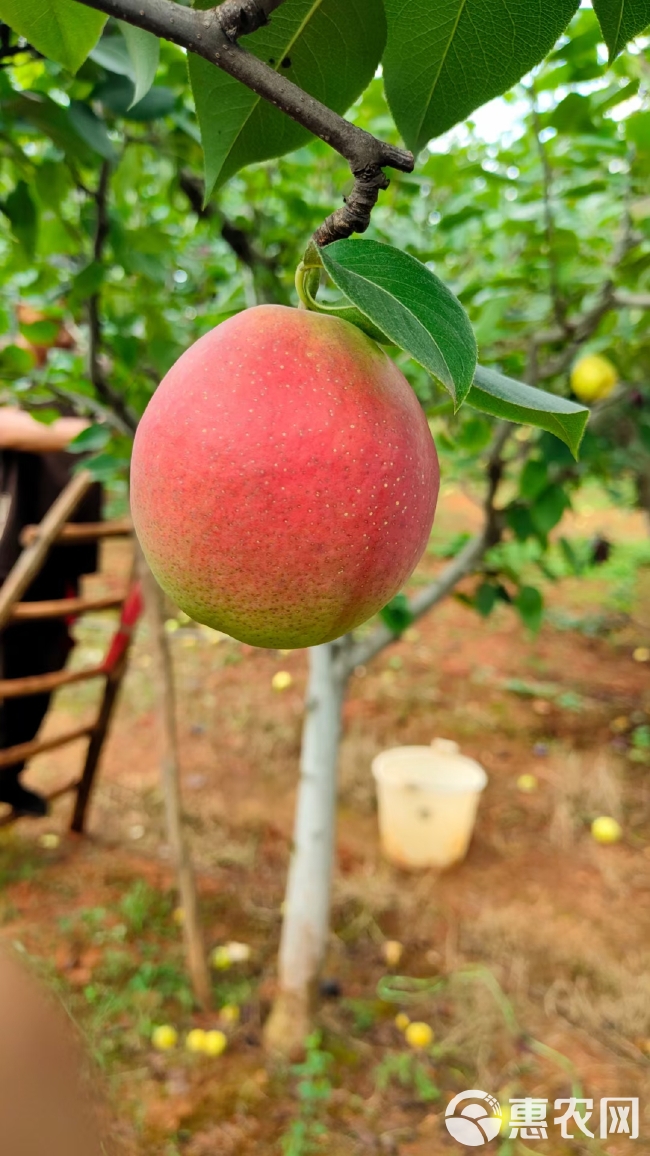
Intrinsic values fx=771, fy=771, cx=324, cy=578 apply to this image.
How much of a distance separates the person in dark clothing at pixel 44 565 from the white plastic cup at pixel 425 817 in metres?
1.37

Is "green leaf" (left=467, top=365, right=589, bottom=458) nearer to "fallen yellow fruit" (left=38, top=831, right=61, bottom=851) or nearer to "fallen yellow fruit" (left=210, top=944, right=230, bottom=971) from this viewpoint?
"fallen yellow fruit" (left=210, top=944, right=230, bottom=971)

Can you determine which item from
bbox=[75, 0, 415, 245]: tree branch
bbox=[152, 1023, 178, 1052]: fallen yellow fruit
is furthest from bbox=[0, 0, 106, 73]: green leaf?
bbox=[152, 1023, 178, 1052]: fallen yellow fruit

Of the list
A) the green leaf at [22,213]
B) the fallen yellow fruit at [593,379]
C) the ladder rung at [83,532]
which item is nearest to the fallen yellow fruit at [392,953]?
the ladder rung at [83,532]

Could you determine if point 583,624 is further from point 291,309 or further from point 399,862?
point 291,309

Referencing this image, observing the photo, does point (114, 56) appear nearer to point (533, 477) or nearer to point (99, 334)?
point (99, 334)

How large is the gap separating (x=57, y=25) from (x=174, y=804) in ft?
7.34

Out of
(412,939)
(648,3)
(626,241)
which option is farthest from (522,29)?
(412,939)

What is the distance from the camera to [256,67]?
0.40 meters

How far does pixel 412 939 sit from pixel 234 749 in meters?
1.59

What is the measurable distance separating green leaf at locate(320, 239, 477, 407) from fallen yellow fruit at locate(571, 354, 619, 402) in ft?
4.73

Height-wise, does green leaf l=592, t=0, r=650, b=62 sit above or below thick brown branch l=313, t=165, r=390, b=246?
above

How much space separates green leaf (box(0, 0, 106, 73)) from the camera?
563mm

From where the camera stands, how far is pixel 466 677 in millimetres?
4973

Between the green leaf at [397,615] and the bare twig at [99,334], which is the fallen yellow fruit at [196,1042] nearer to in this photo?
the green leaf at [397,615]
